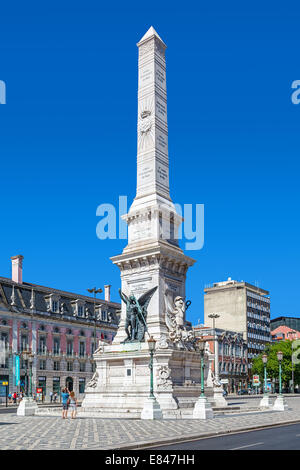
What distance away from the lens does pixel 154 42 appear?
1556 inches

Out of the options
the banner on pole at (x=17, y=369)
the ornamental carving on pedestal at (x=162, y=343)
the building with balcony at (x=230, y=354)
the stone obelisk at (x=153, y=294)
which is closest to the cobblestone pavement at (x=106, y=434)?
the stone obelisk at (x=153, y=294)

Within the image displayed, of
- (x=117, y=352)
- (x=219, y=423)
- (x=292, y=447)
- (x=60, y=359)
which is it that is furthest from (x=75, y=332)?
(x=292, y=447)

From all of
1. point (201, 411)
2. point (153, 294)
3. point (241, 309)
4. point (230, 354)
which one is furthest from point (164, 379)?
point (241, 309)

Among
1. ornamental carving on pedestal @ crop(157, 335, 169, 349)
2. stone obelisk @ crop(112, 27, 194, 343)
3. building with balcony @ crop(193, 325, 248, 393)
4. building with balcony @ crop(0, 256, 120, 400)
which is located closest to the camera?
ornamental carving on pedestal @ crop(157, 335, 169, 349)

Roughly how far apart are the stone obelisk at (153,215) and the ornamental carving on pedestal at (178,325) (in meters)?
0.34

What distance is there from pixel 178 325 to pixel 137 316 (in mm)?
2474

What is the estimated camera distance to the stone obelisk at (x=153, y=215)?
33.9 metres

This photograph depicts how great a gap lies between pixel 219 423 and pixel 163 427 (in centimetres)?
348

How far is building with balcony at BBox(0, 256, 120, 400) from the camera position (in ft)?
233

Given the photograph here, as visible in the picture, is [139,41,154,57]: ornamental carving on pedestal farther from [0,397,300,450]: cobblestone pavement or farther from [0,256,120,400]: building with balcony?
[0,256,120,400]: building with balcony

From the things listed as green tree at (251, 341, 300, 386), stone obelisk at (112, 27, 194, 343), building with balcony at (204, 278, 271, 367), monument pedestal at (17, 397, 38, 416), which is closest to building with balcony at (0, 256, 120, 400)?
green tree at (251, 341, 300, 386)

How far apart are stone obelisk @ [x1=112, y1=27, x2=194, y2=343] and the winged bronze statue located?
0.33 m
